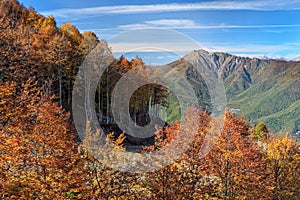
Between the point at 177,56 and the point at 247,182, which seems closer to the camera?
the point at 247,182

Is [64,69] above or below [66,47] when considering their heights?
below

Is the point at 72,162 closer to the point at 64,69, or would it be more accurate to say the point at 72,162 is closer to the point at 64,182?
the point at 64,182

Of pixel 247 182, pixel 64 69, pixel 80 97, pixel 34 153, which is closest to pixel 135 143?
pixel 80 97

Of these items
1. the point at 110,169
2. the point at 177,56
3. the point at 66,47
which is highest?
the point at 66,47

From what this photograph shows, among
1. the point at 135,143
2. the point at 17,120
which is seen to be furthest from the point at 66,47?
the point at 17,120

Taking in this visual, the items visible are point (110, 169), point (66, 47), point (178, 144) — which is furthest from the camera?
point (66, 47)

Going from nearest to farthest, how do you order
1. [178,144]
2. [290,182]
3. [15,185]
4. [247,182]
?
[15,185], [178,144], [247,182], [290,182]

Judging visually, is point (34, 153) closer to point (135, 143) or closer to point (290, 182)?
point (290, 182)

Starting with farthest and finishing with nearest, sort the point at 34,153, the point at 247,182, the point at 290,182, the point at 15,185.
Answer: the point at 290,182 → the point at 247,182 → the point at 34,153 → the point at 15,185

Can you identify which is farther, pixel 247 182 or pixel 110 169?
pixel 247 182
